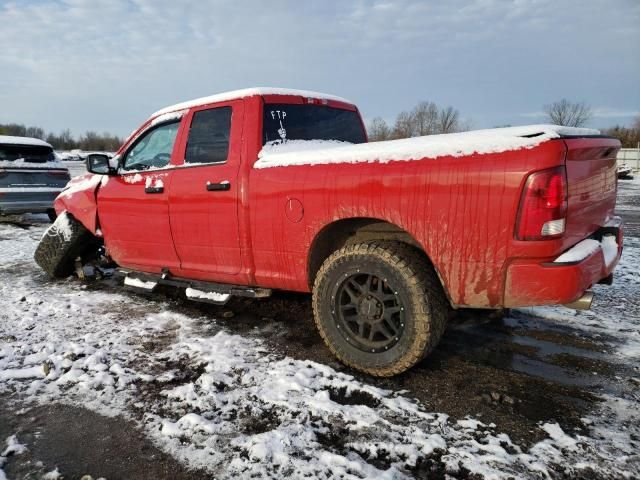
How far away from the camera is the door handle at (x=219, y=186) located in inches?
138

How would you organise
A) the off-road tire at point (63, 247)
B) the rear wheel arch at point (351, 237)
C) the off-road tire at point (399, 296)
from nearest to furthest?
the off-road tire at point (399, 296) → the rear wheel arch at point (351, 237) → the off-road tire at point (63, 247)

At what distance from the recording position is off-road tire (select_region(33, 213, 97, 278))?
202 inches

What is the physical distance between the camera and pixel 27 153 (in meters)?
9.58

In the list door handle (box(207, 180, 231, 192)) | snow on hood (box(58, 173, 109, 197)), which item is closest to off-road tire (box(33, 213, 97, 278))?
snow on hood (box(58, 173, 109, 197))

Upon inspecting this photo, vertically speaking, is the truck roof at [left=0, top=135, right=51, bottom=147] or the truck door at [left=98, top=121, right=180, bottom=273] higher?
the truck roof at [left=0, top=135, right=51, bottom=147]

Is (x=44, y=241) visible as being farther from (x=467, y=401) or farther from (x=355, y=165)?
(x=467, y=401)

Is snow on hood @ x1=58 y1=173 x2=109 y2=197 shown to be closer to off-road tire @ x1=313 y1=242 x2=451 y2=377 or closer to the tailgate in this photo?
off-road tire @ x1=313 y1=242 x2=451 y2=377

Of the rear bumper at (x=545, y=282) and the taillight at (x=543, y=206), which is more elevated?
the taillight at (x=543, y=206)

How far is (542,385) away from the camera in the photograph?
2777mm

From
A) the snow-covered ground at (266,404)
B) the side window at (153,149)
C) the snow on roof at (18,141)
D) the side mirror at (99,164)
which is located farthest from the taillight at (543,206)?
the snow on roof at (18,141)

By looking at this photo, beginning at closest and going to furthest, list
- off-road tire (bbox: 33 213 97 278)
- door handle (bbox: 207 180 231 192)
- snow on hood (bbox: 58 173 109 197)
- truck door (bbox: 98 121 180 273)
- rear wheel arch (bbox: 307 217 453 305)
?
rear wheel arch (bbox: 307 217 453 305) < door handle (bbox: 207 180 231 192) < truck door (bbox: 98 121 180 273) < snow on hood (bbox: 58 173 109 197) < off-road tire (bbox: 33 213 97 278)

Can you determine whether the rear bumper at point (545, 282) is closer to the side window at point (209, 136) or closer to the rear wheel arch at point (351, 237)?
the rear wheel arch at point (351, 237)

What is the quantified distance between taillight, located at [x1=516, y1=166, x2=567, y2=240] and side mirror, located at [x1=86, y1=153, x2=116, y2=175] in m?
3.99

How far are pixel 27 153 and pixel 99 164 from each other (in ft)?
21.5
